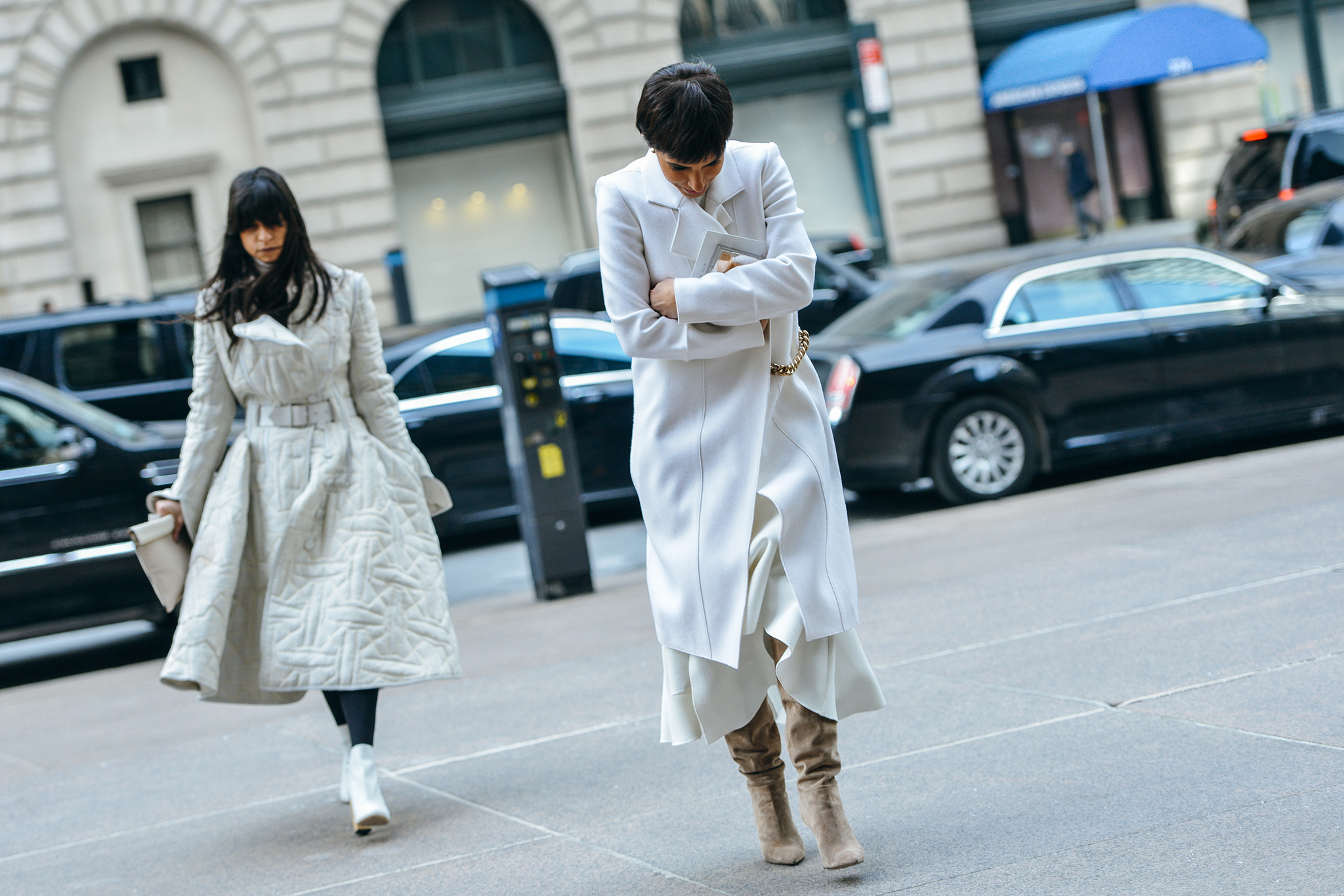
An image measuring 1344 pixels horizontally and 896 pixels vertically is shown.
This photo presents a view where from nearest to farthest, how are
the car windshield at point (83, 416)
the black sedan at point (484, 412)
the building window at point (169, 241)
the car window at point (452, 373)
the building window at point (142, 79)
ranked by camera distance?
1. the car windshield at point (83, 416)
2. the black sedan at point (484, 412)
3. the car window at point (452, 373)
4. the building window at point (142, 79)
5. the building window at point (169, 241)

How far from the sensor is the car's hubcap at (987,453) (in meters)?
8.98

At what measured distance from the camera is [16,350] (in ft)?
32.9

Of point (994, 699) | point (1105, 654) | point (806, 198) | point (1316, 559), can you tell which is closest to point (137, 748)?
point (994, 699)

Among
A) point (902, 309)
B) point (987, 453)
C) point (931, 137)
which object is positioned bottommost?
point (987, 453)

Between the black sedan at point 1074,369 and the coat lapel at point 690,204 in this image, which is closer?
the coat lapel at point 690,204

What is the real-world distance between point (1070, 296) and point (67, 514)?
5.79 m

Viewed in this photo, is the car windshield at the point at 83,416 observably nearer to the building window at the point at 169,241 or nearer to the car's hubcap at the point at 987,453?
the car's hubcap at the point at 987,453

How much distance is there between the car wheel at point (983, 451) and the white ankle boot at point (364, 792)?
529 centimetres

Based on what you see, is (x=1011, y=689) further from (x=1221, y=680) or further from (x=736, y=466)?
(x=736, y=466)

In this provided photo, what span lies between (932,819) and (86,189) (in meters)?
20.2

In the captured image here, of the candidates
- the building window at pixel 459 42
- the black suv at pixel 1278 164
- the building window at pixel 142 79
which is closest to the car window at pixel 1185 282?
the black suv at pixel 1278 164

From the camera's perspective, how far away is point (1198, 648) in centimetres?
505

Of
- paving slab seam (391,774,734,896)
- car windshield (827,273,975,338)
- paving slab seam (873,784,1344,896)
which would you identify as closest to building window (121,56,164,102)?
car windshield (827,273,975,338)

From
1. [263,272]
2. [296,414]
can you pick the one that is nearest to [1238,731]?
[296,414]
